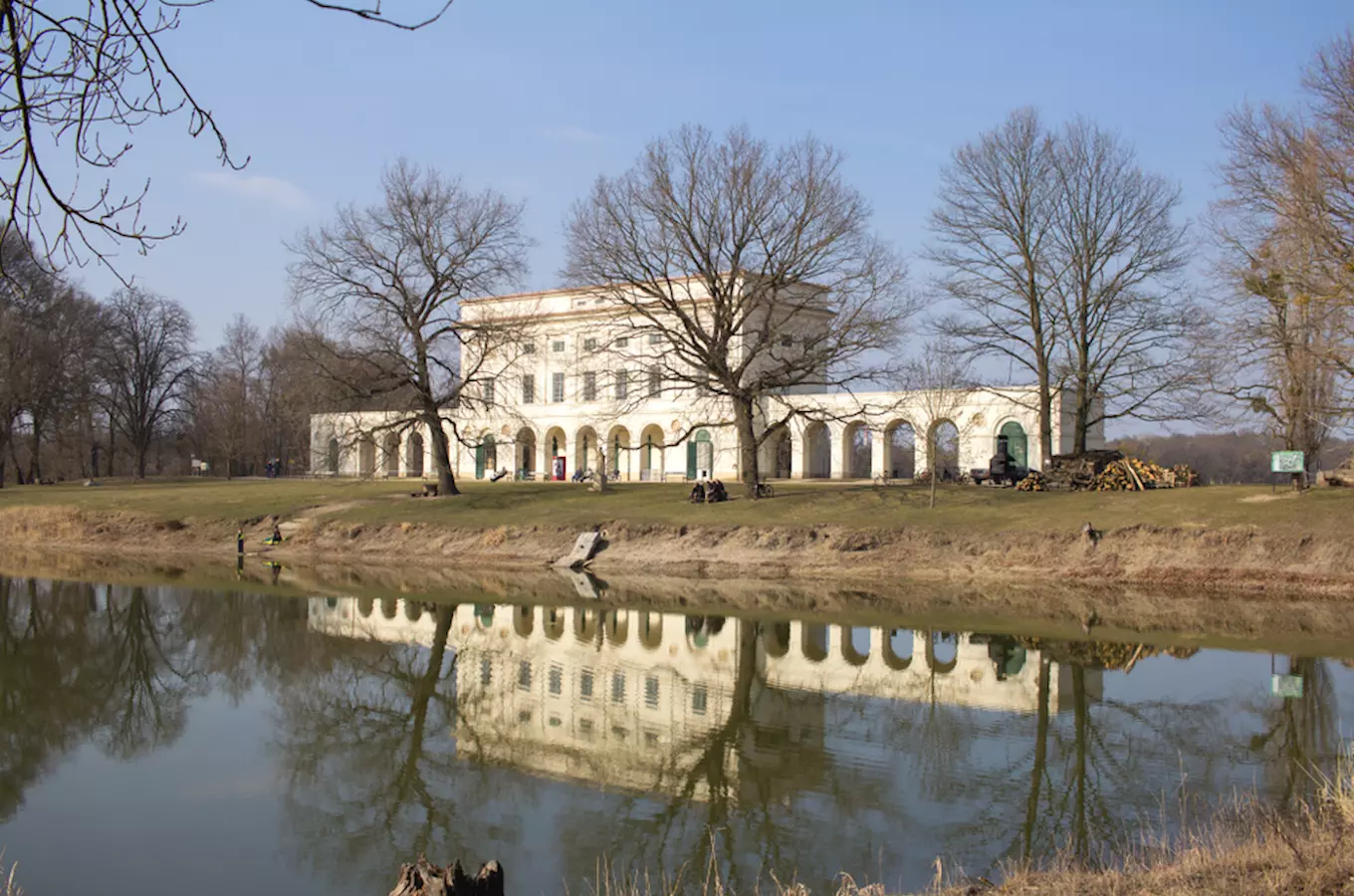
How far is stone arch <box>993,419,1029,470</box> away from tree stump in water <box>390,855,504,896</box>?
161 ft

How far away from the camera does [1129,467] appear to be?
36062 millimetres

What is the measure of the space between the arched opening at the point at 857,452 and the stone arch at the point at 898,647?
3216 cm

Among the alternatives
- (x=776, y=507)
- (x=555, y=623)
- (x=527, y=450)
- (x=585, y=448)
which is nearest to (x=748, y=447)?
(x=776, y=507)

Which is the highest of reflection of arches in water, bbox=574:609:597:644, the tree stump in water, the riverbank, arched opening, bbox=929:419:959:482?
arched opening, bbox=929:419:959:482

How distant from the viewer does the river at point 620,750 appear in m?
9.12

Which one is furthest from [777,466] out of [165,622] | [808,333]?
[165,622]

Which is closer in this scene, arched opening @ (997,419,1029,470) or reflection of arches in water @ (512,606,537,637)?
reflection of arches in water @ (512,606,537,637)

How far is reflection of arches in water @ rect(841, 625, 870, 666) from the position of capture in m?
18.5

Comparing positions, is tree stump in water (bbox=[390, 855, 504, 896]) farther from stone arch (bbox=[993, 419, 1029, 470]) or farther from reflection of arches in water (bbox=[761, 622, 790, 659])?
stone arch (bbox=[993, 419, 1029, 470])

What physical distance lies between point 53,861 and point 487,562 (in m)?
24.8

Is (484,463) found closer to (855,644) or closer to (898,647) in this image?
(855,644)

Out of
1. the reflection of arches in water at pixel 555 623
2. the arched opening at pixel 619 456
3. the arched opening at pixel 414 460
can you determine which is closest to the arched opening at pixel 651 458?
the arched opening at pixel 619 456

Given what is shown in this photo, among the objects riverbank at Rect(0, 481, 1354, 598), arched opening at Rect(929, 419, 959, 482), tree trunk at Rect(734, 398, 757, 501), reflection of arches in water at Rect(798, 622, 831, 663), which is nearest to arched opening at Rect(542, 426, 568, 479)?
riverbank at Rect(0, 481, 1354, 598)

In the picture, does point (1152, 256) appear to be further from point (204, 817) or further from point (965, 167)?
point (204, 817)
